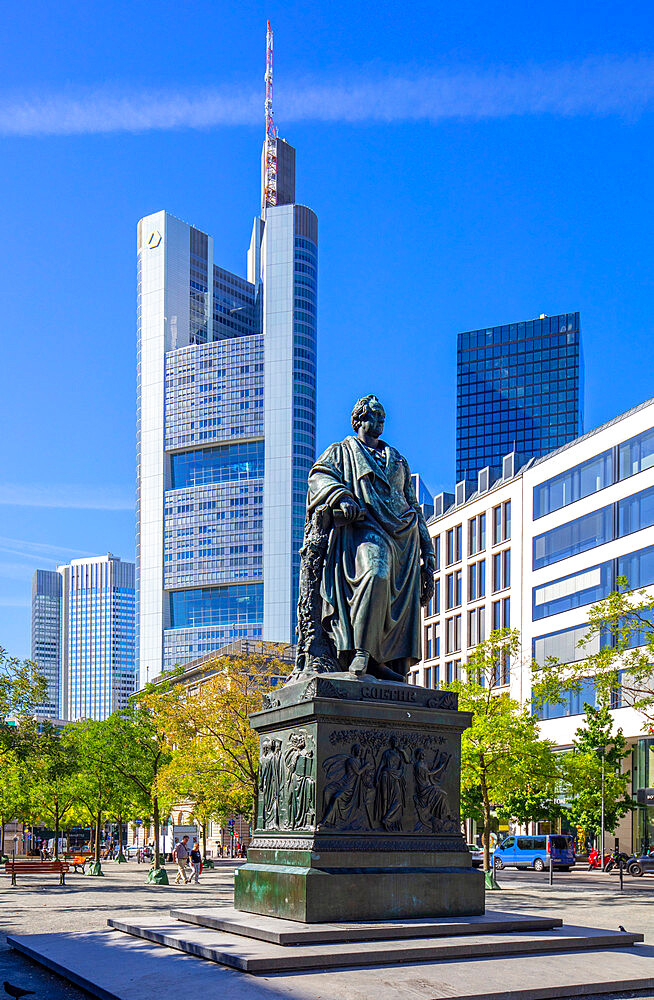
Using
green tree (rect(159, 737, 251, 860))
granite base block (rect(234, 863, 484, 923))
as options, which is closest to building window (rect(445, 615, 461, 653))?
green tree (rect(159, 737, 251, 860))

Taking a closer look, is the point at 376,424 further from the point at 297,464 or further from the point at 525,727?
the point at 297,464

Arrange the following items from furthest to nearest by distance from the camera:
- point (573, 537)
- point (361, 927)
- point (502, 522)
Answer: point (502, 522), point (573, 537), point (361, 927)

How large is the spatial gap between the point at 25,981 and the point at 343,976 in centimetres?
296

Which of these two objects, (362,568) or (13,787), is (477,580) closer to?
(13,787)

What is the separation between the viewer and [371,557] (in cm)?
1184

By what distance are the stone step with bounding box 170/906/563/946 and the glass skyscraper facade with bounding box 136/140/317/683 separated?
163791 millimetres

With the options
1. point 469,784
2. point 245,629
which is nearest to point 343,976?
point 469,784

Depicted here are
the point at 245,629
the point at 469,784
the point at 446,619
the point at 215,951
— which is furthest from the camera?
the point at 245,629

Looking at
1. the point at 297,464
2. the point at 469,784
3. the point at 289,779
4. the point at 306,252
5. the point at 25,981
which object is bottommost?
the point at 469,784

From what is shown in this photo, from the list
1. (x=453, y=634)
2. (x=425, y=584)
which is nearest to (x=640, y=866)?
(x=453, y=634)

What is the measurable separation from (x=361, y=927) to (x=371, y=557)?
3845mm

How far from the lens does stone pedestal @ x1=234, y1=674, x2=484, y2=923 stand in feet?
33.9

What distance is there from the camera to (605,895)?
109ft

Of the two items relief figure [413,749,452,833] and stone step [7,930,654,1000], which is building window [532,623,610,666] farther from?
stone step [7,930,654,1000]
